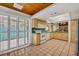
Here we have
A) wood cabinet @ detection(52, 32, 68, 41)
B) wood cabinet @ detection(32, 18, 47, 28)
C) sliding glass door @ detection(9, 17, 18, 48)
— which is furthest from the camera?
wood cabinet @ detection(52, 32, 68, 41)

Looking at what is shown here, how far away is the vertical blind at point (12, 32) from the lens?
3.80 meters

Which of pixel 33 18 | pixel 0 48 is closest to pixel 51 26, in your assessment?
pixel 33 18

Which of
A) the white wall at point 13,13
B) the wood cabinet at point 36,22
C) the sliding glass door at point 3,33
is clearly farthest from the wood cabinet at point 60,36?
the sliding glass door at point 3,33

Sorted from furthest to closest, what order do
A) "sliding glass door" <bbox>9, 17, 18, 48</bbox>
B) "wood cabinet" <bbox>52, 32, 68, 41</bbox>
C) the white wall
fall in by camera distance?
"wood cabinet" <bbox>52, 32, 68, 41</bbox>, "sliding glass door" <bbox>9, 17, 18, 48</bbox>, the white wall

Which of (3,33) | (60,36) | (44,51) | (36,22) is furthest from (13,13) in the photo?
(60,36)

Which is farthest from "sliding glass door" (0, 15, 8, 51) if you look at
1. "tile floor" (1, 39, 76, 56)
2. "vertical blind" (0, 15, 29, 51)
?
"tile floor" (1, 39, 76, 56)

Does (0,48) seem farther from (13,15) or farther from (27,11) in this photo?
(27,11)

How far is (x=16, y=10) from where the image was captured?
13.1 ft

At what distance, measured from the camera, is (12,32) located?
415 cm

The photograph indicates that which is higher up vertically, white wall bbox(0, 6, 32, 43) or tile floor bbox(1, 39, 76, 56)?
white wall bbox(0, 6, 32, 43)

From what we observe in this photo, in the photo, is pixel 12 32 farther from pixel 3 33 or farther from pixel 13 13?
pixel 13 13

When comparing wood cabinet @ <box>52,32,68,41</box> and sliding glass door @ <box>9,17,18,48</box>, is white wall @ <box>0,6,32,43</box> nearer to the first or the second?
sliding glass door @ <box>9,17,18,48</box>

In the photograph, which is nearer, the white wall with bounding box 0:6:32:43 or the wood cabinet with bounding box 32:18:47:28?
the white wall with bounding box 0:6:32:43

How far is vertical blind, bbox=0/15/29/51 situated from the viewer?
12.5ft
